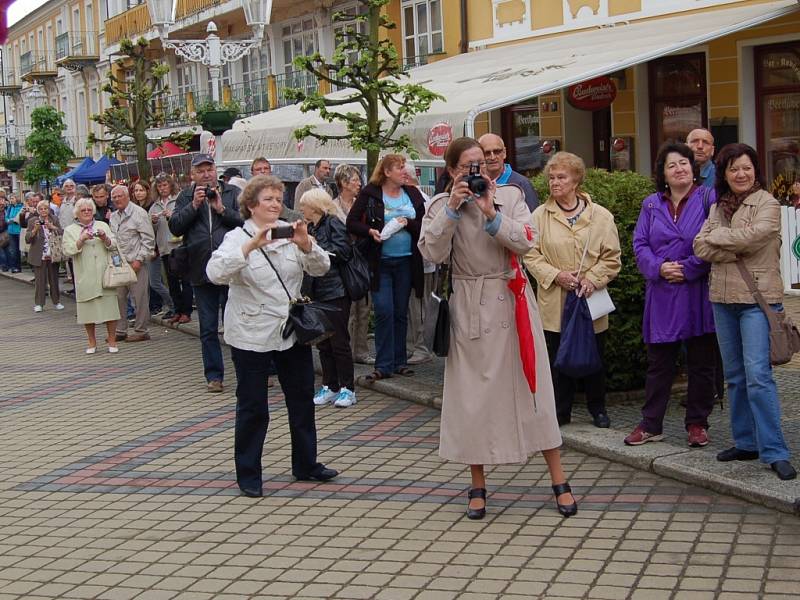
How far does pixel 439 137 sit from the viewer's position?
1292 centimetres

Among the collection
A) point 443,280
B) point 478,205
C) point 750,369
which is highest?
point 478,205

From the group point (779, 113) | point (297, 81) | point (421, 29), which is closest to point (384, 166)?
point (779, 113)

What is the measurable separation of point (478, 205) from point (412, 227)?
12.9ft

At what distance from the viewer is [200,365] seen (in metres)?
11.9

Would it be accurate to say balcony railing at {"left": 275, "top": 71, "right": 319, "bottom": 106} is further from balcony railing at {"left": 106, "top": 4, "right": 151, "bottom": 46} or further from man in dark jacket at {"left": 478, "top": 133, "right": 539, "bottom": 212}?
man in dark jacket at {"left": 478, "top": 133, "right": 539, "bottom": 212}

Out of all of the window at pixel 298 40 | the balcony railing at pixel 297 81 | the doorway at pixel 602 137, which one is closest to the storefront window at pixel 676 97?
the doorway at pixel 602 137

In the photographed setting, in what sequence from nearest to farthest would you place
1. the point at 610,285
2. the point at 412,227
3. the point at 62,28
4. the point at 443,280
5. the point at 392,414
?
the point at 443,280 → the point at 610,285 → the point at 392,414 → the point at 412,227 → the point at 62,28

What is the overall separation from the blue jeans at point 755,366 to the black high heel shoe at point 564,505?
3.54 ft

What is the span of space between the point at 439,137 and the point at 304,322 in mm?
6548

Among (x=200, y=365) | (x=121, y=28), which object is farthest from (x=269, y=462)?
(x=121, y=28)

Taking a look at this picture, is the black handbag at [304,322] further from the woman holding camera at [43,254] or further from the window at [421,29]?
the window at [421,29]

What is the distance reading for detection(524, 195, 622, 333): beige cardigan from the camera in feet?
24.3

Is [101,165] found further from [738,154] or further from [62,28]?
[738,154]

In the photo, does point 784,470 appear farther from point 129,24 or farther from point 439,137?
point 129,24
